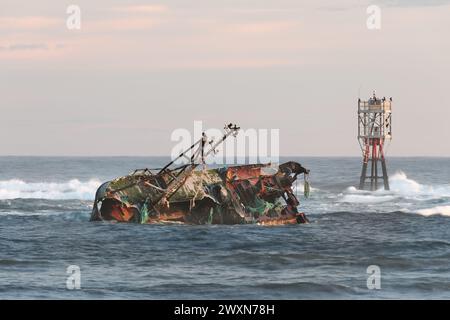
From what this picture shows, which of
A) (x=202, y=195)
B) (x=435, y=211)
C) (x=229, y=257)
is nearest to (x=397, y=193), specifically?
(x=435, y=211)

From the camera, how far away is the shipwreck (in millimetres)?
57750

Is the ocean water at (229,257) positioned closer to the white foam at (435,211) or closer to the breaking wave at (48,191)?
the white foam at (435,211)

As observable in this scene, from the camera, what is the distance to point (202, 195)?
57.8 metres

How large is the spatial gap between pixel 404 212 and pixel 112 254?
27200 mm

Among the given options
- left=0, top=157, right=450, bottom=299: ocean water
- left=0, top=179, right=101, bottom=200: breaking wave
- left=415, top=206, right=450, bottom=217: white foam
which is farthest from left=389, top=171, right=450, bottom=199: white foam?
left=0, top=179, right=101, bottom=200: breaking wave

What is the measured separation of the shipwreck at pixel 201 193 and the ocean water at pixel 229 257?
82cm

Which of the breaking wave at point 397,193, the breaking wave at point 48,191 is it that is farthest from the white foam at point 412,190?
the breaking wave at point 48,191

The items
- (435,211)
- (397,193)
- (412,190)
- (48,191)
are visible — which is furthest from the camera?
(48,191)

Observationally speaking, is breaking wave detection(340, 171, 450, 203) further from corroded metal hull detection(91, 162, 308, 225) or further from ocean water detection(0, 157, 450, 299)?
corroded metal hull detection(91, 162, 308, 225)

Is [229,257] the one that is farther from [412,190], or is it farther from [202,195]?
[412,190]

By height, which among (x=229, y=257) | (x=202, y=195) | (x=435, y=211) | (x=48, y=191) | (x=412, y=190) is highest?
(x=202, y=195)

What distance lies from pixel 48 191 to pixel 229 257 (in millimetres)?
59397
